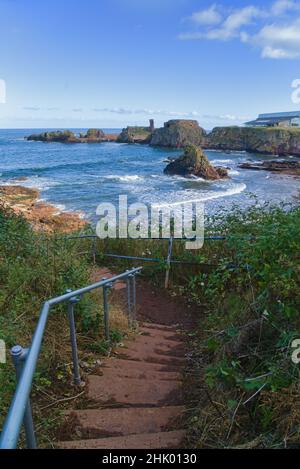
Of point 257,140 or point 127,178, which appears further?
point 257,140

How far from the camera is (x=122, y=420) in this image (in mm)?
2629

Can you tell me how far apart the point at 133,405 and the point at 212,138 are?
79.9 m

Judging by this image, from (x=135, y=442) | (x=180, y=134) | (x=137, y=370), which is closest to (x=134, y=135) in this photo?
(x=180, y=134)

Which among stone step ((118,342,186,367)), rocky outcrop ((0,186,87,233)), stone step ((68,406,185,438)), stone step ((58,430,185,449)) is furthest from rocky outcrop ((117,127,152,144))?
stone step ((58,430,185,449))

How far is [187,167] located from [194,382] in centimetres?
3616

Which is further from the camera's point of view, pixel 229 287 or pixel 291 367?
pixel 229 287

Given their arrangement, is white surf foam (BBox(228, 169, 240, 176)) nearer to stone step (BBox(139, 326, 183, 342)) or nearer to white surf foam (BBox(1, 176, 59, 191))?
white surf foam (BBox(1, 176, 59, 191))

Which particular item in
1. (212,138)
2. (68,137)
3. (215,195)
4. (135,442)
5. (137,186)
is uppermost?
(68,137)

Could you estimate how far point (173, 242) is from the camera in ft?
23.9

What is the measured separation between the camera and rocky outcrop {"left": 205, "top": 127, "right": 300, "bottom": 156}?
60750 mm

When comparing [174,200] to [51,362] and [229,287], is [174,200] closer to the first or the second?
[229,287]

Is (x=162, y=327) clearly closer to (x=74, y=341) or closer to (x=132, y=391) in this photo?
(x=132, y=391)

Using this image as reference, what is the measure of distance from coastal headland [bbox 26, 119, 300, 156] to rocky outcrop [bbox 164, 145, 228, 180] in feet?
94.6
